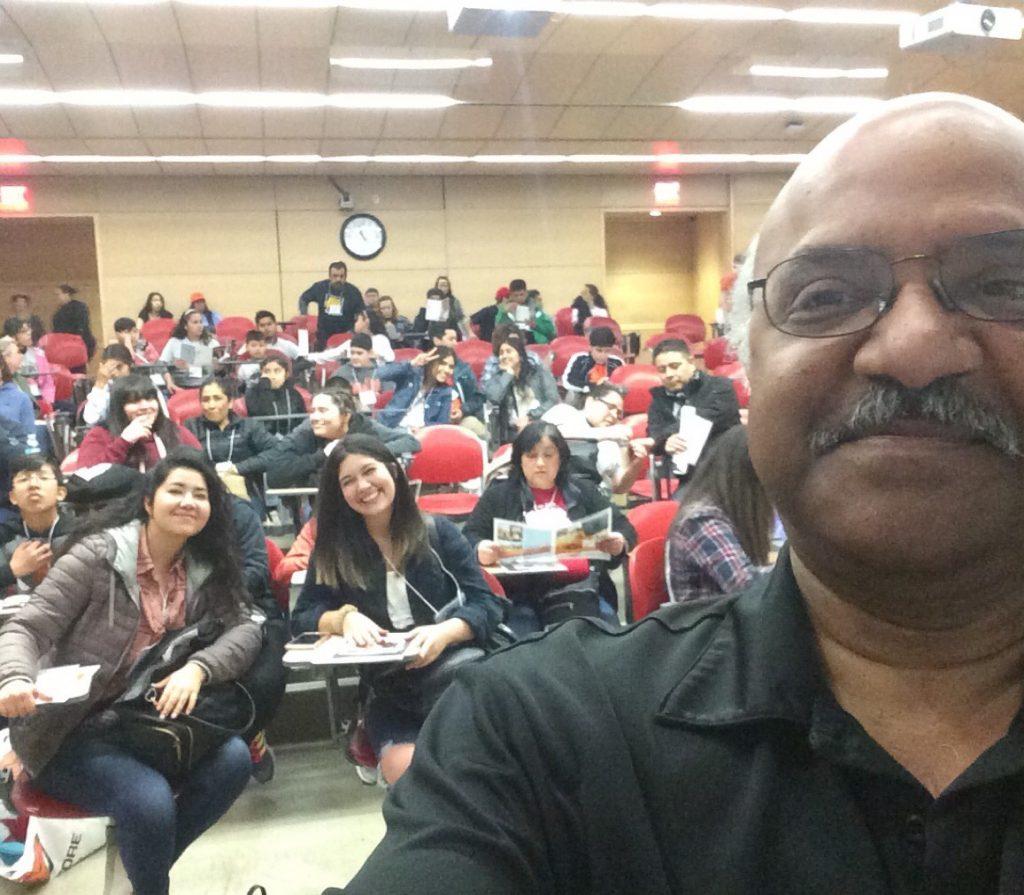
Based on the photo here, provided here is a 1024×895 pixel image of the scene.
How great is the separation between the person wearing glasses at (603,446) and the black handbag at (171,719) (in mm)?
2044

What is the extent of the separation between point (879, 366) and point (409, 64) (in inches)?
292

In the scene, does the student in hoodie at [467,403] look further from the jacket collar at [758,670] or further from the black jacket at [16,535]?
the jacket collar at [758,670]

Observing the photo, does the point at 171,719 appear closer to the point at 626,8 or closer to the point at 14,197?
the point at 626,8

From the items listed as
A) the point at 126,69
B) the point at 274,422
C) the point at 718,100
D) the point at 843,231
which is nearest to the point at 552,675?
the point at 843,231

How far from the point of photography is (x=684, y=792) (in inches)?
25.1

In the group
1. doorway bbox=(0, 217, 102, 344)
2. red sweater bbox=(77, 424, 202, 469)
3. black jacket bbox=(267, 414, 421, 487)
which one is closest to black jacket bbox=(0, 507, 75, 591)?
red sweater bbox=(77, 424, 202, 469)

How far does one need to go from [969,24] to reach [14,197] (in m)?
11.2

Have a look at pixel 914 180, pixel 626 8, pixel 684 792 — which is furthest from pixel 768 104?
pixel 684 792

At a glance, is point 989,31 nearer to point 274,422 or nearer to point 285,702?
point 274,422

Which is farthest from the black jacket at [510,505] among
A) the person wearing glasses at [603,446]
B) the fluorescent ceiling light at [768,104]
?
the fluorescent ceiling light at [768,104]

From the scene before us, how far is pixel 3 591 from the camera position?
3.01m

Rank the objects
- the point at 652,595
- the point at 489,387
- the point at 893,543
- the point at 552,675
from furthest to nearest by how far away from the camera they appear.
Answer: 1. the point at 489,387
2. the point at 652,595
3. the point at 552,675
4. the point at 893,543

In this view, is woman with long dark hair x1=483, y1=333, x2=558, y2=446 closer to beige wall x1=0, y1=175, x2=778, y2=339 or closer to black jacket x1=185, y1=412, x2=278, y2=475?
black jacket x1=185, y1=412, x2=278, y2=475

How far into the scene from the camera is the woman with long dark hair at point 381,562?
2492 millimetres
